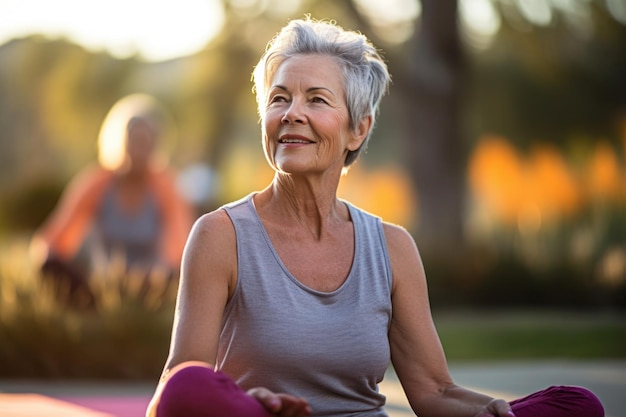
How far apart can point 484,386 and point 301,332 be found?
3.20 metres

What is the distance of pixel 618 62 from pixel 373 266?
16242 millimetres

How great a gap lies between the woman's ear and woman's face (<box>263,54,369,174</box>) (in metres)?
0.12

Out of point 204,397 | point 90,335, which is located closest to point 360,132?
point 204,397

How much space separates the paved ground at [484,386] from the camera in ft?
17.3

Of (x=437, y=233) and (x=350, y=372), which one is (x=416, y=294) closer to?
(x=350, y=372)

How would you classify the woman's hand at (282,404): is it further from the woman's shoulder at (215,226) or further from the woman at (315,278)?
the woman's shoulder at (215,226)

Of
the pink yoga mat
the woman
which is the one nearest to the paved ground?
the pink yoga mat

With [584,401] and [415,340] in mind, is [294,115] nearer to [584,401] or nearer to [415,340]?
[415,340]

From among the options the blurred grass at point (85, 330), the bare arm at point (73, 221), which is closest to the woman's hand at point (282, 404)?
the blurred grass at point (85, 330)

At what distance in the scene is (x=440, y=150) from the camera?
15.2 metres

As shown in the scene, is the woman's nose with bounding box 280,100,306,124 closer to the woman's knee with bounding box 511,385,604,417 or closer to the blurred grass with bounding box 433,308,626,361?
the woman's knee with bounding box 511,385,604,417

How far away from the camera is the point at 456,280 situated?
11.8 m

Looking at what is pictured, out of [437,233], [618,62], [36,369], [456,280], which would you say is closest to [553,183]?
[437,233]

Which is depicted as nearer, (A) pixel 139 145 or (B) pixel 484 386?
(B) pixel 484 386
